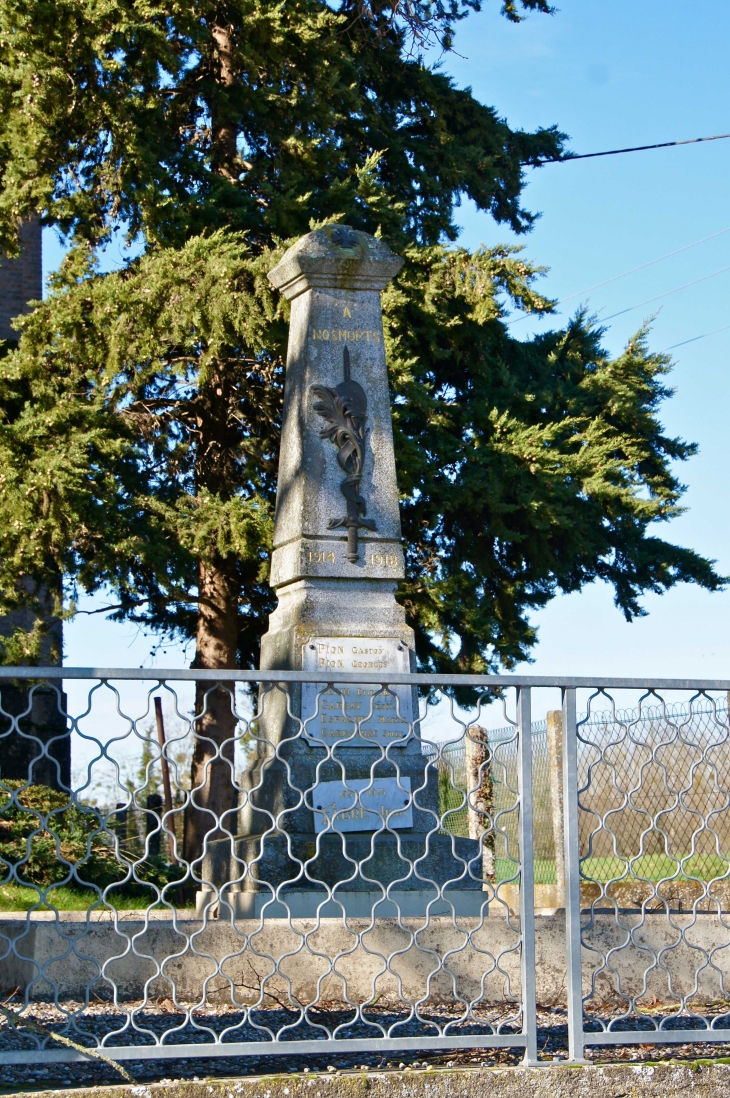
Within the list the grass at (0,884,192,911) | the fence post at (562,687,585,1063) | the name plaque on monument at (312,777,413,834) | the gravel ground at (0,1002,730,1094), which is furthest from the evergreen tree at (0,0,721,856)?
the fence post at (562,687,585,1063)

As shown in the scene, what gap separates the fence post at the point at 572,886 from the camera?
14.2 feet

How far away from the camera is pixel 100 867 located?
34.3ft

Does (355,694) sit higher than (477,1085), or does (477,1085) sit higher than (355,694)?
(355,694)

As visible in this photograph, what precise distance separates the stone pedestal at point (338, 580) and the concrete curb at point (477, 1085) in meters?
2.79

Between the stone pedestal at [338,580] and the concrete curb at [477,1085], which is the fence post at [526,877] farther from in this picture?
the stone pedestal at [338,580]

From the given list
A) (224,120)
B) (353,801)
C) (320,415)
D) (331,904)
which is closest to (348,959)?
(331,904)

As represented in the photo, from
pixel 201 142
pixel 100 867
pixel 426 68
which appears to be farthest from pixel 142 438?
pixel 426 68

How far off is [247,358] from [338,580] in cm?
520

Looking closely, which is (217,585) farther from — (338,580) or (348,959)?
(348,959)

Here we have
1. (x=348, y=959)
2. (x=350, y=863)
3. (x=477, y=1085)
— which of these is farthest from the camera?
(x=350, y=863)

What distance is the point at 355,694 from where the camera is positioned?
7.43m

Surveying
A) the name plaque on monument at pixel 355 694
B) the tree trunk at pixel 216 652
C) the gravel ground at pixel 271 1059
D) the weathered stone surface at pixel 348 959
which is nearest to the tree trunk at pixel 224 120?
the tree trunk at pixel 216 652

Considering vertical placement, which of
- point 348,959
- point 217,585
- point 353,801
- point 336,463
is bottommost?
point 348,959

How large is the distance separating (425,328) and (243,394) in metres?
1.95
